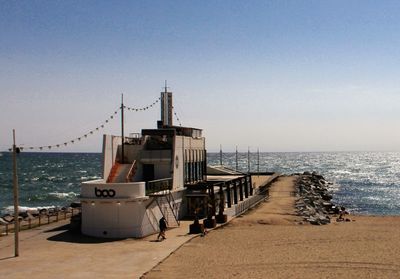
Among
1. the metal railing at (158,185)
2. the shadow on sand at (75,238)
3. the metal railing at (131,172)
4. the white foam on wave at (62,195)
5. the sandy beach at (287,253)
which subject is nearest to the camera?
the sandy beach at (287,253)

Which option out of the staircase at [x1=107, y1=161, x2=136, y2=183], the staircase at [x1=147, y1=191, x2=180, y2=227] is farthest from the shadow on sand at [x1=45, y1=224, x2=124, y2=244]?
the staircase at [x1=107, y1=161, x2=136, y2=183]

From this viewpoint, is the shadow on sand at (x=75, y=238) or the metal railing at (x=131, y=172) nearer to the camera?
the shadow on sand at (x=75, y=238)

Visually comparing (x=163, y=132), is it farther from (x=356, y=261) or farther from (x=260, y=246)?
(x=356, y=261)

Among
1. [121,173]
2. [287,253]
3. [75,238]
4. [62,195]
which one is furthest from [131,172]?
[62,195]

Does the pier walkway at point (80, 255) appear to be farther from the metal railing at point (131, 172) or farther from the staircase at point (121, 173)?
the metal railing at point (131, 172)

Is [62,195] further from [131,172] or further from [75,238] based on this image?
[75,238]

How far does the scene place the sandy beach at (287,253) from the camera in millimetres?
20906

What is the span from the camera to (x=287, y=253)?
24.6 meters

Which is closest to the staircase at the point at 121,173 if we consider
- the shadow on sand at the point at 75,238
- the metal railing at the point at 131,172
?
the metal railing at the point at 131,172

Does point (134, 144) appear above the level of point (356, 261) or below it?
above

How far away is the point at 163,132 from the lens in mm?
39156

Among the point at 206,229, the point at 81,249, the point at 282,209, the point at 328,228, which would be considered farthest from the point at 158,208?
the point at 282,209

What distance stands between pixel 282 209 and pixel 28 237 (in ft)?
78.6

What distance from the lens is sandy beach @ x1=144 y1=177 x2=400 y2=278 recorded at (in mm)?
20906
